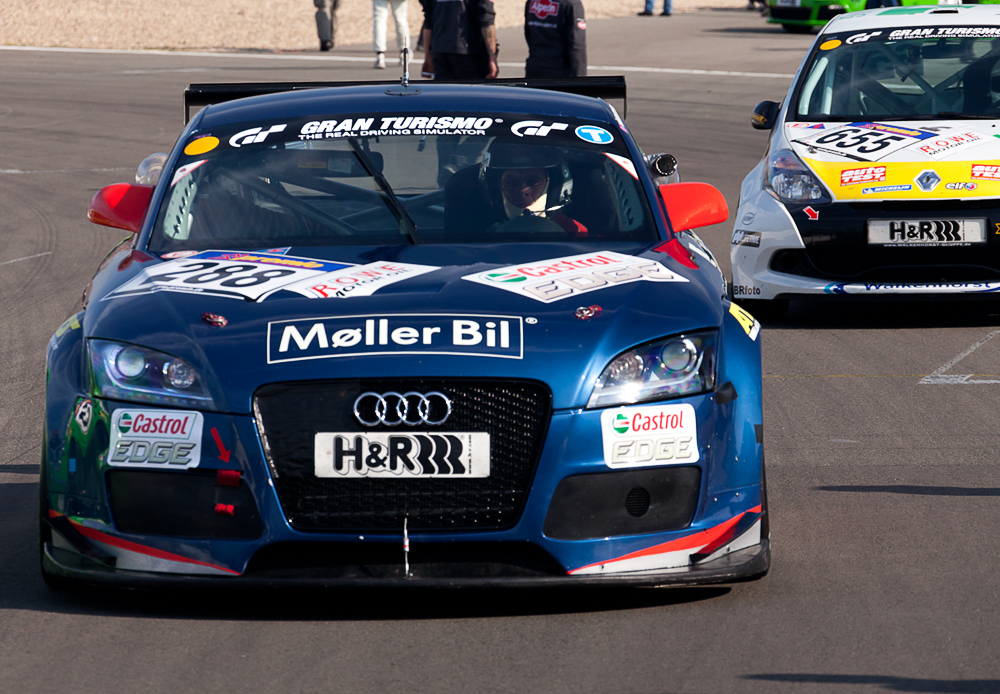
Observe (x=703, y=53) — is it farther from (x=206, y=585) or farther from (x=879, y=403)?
(x=206, y=585)

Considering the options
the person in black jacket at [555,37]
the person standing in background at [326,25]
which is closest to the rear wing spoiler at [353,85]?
the person in black jacket at [555,37]

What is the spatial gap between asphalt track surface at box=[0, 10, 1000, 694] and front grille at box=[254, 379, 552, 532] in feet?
1.04

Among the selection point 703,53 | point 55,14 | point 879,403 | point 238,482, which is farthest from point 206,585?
point 55,14

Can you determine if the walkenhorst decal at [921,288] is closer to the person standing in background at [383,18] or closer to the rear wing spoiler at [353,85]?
the rear wing spoiler at [353,85]

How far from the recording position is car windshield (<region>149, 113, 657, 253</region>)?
5246mm

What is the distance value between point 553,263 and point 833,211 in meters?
4.35

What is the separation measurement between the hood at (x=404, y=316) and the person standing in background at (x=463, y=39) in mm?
11045

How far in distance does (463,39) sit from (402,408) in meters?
12.0

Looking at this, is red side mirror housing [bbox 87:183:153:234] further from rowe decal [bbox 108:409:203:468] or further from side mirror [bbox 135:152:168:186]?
rowe decal [bbox 108:409:203:468]

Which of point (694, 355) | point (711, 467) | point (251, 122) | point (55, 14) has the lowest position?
point (55, 14)

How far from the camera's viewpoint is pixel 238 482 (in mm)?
4102

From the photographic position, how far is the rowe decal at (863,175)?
8.73 m

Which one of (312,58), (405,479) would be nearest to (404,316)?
(405,479)

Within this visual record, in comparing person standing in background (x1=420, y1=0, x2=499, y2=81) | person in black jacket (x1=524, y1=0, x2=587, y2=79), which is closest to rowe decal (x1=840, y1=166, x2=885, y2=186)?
person in black jacket (x1=524, y1=0, x2=587, y2=79)
